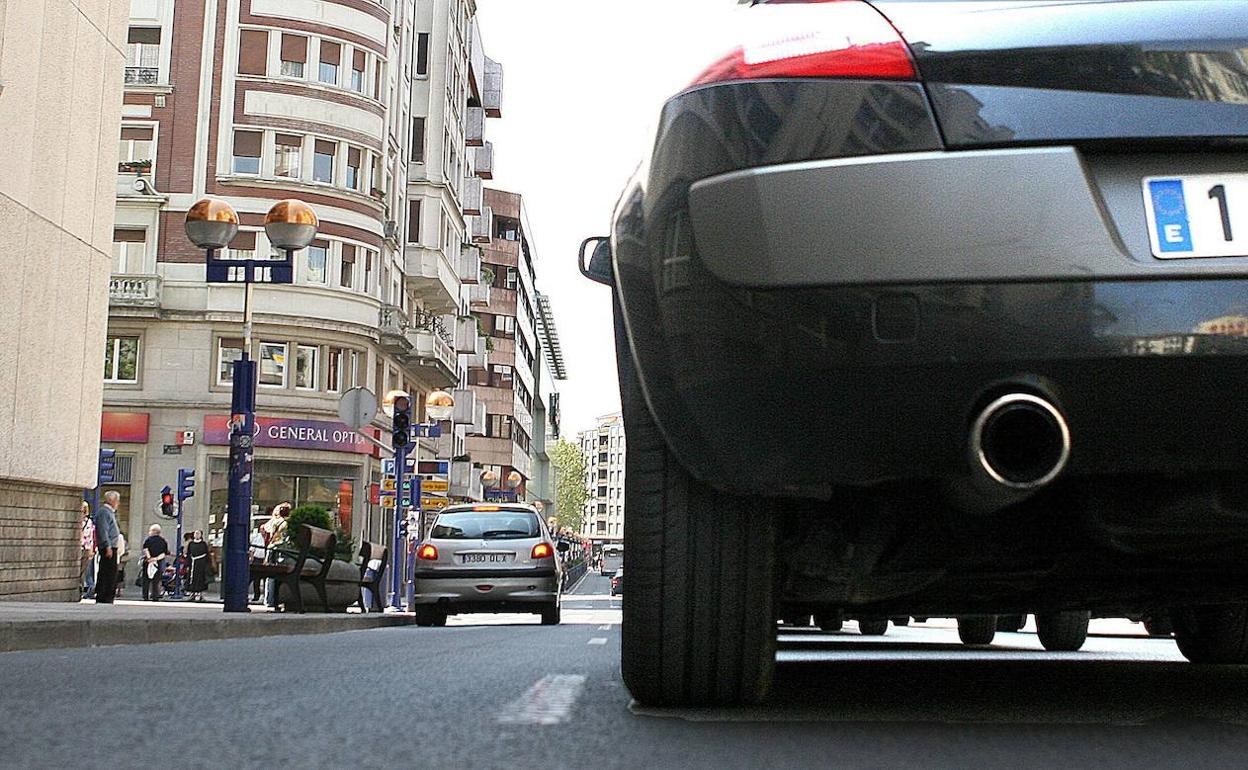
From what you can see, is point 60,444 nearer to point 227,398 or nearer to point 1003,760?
point 1003,760

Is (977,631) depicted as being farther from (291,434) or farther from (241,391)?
(291,434)

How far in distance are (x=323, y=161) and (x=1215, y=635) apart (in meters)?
39.9

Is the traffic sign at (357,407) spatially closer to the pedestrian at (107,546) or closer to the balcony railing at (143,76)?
the pedestrian at (107,546)

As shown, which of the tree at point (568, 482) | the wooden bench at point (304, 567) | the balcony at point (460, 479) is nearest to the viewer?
the wooden bench at point (304, 567)

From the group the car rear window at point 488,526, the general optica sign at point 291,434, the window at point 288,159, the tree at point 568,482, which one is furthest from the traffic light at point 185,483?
the tree at point 568,482

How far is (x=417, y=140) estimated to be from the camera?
54.4m

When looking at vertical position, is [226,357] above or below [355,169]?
below

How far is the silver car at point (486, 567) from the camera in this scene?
61.1 ft

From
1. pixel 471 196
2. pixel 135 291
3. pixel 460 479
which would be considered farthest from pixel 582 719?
pixel 471 196

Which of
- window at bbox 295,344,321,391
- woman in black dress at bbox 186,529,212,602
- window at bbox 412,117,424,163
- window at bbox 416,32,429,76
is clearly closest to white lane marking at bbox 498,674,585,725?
woman in black dress at bbox 186,529,212,602

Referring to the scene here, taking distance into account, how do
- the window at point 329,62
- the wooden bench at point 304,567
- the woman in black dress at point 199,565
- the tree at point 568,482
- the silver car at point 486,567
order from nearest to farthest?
the wooden bench at point 304,567
the silver car at point 486,567
the woman in black dress at point 199,565
the window at point 329,62
the tree at point 568,482

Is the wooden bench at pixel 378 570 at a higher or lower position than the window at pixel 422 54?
lower

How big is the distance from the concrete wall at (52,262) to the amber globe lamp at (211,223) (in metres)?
2.44

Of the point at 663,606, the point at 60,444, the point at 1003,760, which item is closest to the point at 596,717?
the point at 663,606
